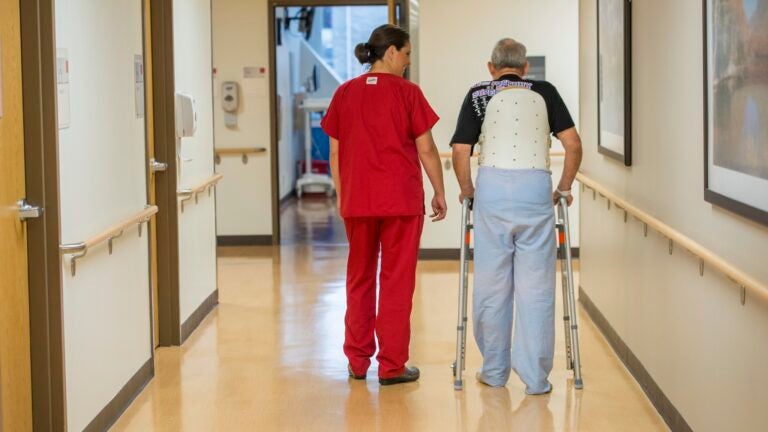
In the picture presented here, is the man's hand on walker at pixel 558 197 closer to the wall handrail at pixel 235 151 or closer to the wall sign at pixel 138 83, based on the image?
the wall sign at pixel 138 83

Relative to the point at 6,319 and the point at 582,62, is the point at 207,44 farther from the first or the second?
the point at 6,319

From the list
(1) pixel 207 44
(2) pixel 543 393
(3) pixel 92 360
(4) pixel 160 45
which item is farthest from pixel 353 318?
(1) pixel 207 44

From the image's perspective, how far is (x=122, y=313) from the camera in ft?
16.2

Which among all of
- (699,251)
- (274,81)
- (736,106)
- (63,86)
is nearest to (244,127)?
(274,81)

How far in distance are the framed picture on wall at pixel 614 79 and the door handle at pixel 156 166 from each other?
2300 mm

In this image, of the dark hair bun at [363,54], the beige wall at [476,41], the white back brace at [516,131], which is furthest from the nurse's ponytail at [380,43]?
the beige wall at [476,41]

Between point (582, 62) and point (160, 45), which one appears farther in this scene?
point (582, 62)

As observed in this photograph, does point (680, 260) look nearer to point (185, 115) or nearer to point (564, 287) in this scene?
point (564, 287)

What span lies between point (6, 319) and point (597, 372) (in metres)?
2.81

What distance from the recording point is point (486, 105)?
498cm

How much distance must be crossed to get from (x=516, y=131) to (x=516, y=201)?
11.7 inches

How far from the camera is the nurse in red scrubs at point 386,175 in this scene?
16.6 feet

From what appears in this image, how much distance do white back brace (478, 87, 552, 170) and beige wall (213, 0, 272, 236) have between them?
590 centimetres

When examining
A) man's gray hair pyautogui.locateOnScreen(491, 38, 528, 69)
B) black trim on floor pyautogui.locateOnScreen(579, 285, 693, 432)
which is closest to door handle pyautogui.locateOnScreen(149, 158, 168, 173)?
man's gray hair pyautogui.locateOnScreen(491, 38, 528, 69)
